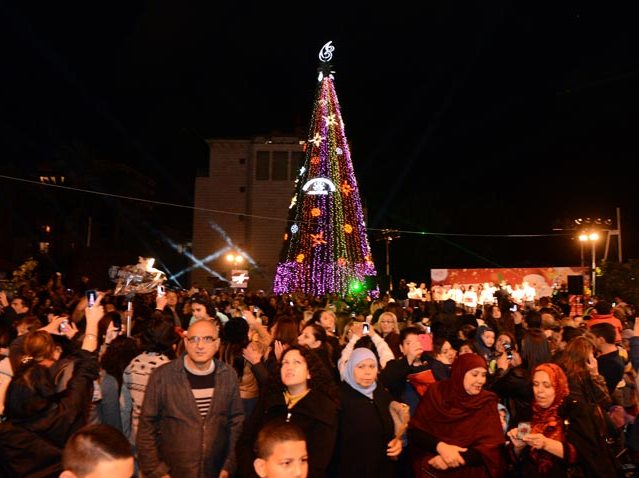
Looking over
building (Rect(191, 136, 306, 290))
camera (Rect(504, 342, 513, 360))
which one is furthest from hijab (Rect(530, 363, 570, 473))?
building (Rect(191, 136, 306, 290))

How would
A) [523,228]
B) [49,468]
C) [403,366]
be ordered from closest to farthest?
[49,468]
[403,366]
[523,228]

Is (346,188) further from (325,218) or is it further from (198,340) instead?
(198,340)

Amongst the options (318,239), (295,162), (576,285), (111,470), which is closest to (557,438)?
(111,470)

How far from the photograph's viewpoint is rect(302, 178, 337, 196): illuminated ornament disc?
90.3 ft

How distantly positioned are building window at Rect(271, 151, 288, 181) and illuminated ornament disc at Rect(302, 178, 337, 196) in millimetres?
10559

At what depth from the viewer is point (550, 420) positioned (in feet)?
14.4

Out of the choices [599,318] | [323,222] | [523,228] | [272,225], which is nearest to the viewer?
[599,318]

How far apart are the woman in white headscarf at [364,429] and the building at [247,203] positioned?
32739 mm

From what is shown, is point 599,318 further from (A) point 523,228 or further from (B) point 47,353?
(A) point 523,228

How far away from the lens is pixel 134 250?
41.0 metres

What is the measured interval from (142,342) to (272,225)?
31.4 metres

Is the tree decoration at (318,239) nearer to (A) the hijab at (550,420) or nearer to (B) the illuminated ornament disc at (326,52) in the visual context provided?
(B) the illuminated ornament disc at (326,52)

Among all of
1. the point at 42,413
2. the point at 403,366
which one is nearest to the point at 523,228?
the point at 403,366

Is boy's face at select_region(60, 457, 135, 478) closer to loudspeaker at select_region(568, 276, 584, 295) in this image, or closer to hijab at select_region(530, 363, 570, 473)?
hijab at select_region(530, 363, 570, 473)
